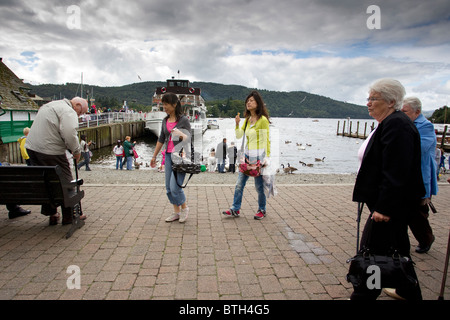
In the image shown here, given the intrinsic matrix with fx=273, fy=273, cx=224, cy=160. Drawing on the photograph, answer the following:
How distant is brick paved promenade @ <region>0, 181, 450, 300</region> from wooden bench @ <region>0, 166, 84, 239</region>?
52cm

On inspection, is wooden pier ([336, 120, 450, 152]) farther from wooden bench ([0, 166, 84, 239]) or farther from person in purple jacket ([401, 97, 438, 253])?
wooden bench ([0, 166, 84, 239])

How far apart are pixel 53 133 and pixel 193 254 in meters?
2.62

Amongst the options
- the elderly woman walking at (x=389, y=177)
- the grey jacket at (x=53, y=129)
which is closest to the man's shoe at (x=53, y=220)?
the grey jacket at (x=53, y=129)

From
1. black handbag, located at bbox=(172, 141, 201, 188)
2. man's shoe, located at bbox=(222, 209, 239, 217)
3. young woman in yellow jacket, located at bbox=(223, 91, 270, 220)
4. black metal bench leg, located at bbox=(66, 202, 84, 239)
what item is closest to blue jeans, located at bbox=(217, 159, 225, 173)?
man's shoe, located at bbox=(222, 209, 239, 217)

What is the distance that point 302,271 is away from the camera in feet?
9.93

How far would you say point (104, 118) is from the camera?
33844mm

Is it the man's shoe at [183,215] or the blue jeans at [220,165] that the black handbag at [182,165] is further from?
the blue jeans at [220,165]

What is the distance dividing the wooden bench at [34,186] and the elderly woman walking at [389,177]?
3605mm

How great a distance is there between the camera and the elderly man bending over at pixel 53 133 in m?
3.82

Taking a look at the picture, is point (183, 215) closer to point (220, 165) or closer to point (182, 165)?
point (182, 165)

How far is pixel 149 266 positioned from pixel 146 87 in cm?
11534

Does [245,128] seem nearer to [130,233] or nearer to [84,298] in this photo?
[130,233]

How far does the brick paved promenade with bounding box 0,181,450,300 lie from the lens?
264cm

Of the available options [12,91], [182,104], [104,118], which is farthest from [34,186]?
[182,104]
